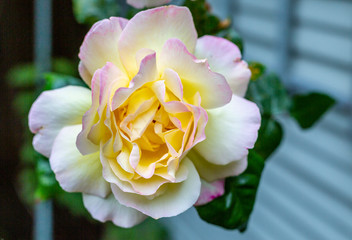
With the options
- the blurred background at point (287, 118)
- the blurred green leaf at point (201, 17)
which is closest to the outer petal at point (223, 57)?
the blurred green leaf at point (201, 17)

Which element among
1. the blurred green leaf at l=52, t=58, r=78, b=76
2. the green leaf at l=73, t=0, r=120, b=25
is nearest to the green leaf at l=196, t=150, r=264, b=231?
the green leaf at l=73, t=0, r=120, b=25

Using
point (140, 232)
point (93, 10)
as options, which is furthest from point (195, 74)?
point (140, 232)

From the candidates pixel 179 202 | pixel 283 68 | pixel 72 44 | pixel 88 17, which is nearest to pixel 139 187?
pixel 179 202

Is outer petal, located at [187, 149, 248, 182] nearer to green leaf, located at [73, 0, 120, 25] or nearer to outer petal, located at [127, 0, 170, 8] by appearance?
outer petal, located at [127, 0, 170, 8]

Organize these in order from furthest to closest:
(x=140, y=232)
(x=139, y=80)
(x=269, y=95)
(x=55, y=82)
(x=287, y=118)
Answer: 1. (x=140, y=232)
2. (x=287, y=118)
3. (x=269, y=95)
4. (x=55, y=82)
5. (x=139, y=80)

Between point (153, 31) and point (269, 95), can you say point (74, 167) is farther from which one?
point (269, 95)

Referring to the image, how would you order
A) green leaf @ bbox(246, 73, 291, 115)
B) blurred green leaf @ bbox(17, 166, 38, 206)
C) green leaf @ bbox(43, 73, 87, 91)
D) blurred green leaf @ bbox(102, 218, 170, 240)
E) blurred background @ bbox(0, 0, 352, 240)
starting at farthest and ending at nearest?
blurred green leaf @ bbox(102, 218, 170, 240) → blurred green leaf @ bbox(17, 166, 38, 206) → blurred background @ bbox(0, 0, 352, 240) → green leaf @ bbox(246, 73, 291, 115) → green leaf @ bbox(43, 73, 87, 91)

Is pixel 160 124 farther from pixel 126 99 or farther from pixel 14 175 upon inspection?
pixel 14 175

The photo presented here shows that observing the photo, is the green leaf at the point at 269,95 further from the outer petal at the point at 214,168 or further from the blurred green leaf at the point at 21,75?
the blurred green leaf at the point at 21,75
